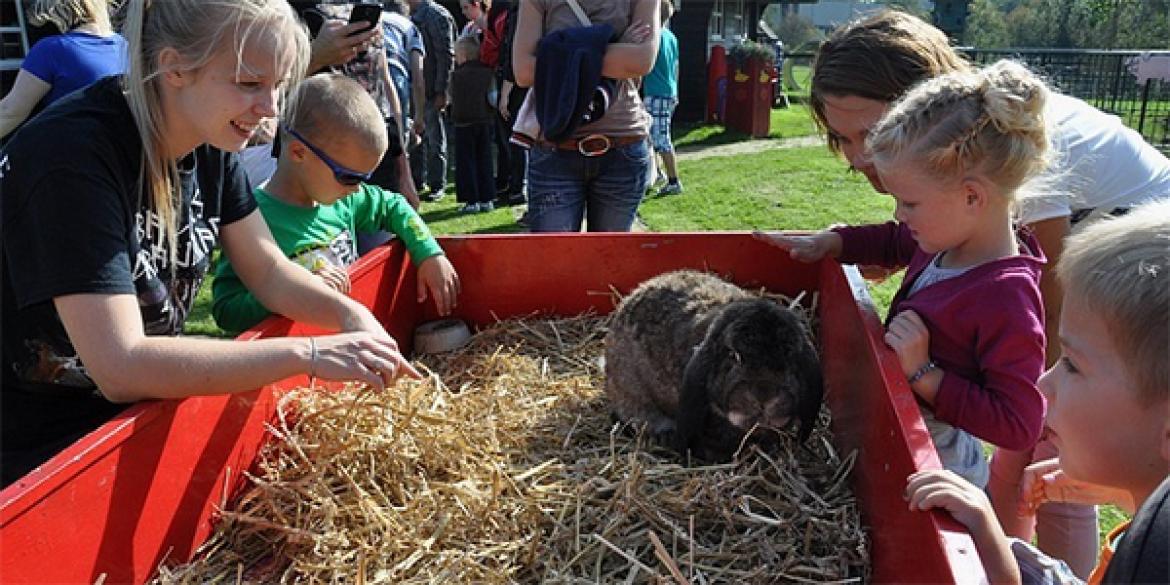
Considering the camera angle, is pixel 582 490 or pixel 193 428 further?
pixel 582 490

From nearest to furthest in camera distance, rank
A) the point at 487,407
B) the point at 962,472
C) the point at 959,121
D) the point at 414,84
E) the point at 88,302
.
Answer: the point at 88,302 < the point at 959,121 < the point at 962,472 < the point at 487,407 < the point at 414,84

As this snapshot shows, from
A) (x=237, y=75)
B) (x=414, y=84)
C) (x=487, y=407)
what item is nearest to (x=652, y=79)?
(x=414, y=84)

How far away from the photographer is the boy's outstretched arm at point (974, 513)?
184 cm

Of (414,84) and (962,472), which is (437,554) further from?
(414,84)

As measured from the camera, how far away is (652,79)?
42.1ft

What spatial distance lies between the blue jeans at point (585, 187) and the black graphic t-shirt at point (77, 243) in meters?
1.94

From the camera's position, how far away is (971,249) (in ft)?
9.17

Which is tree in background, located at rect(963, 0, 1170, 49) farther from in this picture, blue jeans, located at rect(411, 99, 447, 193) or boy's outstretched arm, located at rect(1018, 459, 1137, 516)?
boy's outstretched arm, located at rect(1018, 459, 1137, 516)

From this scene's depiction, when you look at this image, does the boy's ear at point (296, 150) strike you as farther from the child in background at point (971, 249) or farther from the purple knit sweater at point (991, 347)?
the purple knit sweater at point (991, 347)

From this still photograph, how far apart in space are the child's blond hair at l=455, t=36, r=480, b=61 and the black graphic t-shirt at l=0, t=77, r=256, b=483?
8589 millimetres

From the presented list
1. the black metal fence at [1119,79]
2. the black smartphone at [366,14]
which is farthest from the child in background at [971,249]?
the black metal fence at [1119,79]

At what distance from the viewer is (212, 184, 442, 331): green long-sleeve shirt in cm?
347

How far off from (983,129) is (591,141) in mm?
2181

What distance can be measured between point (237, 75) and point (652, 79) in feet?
35.5
